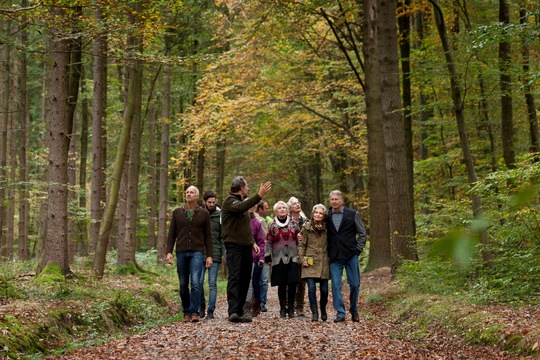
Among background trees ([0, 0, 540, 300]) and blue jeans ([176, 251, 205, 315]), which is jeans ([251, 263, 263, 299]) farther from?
background trees ([0, 0, 540, 300])

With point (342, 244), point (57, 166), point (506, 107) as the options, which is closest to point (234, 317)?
point (342, 244)

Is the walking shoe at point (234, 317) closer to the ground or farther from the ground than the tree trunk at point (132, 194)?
closer to the ground

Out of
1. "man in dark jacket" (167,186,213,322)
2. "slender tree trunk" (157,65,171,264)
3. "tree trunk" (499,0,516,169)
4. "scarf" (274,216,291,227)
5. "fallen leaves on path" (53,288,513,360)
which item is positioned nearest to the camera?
"fallen leaves on path" (53,288,513,360)

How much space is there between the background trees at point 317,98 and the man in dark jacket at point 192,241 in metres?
3.29

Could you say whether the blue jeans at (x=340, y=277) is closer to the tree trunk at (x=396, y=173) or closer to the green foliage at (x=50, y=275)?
the tree trunk at (x=396, y=173)

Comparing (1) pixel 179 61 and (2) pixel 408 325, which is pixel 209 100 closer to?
(1) pixel 179 61

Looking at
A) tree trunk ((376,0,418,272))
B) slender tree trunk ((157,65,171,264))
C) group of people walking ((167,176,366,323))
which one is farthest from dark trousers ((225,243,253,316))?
slender tree trunk ((157,65,171,264))

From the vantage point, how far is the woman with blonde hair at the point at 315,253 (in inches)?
391

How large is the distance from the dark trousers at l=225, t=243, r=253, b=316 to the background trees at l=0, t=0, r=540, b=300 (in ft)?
10.7

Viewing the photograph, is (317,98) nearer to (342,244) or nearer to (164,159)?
(164,159)

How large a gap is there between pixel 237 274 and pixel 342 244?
180cm

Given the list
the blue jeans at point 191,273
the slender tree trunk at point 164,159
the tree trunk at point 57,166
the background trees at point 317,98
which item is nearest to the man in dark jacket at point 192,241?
the blue jeans at point 191,273

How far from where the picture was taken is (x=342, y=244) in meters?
9.74

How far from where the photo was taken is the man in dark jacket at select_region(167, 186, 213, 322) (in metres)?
9.71
